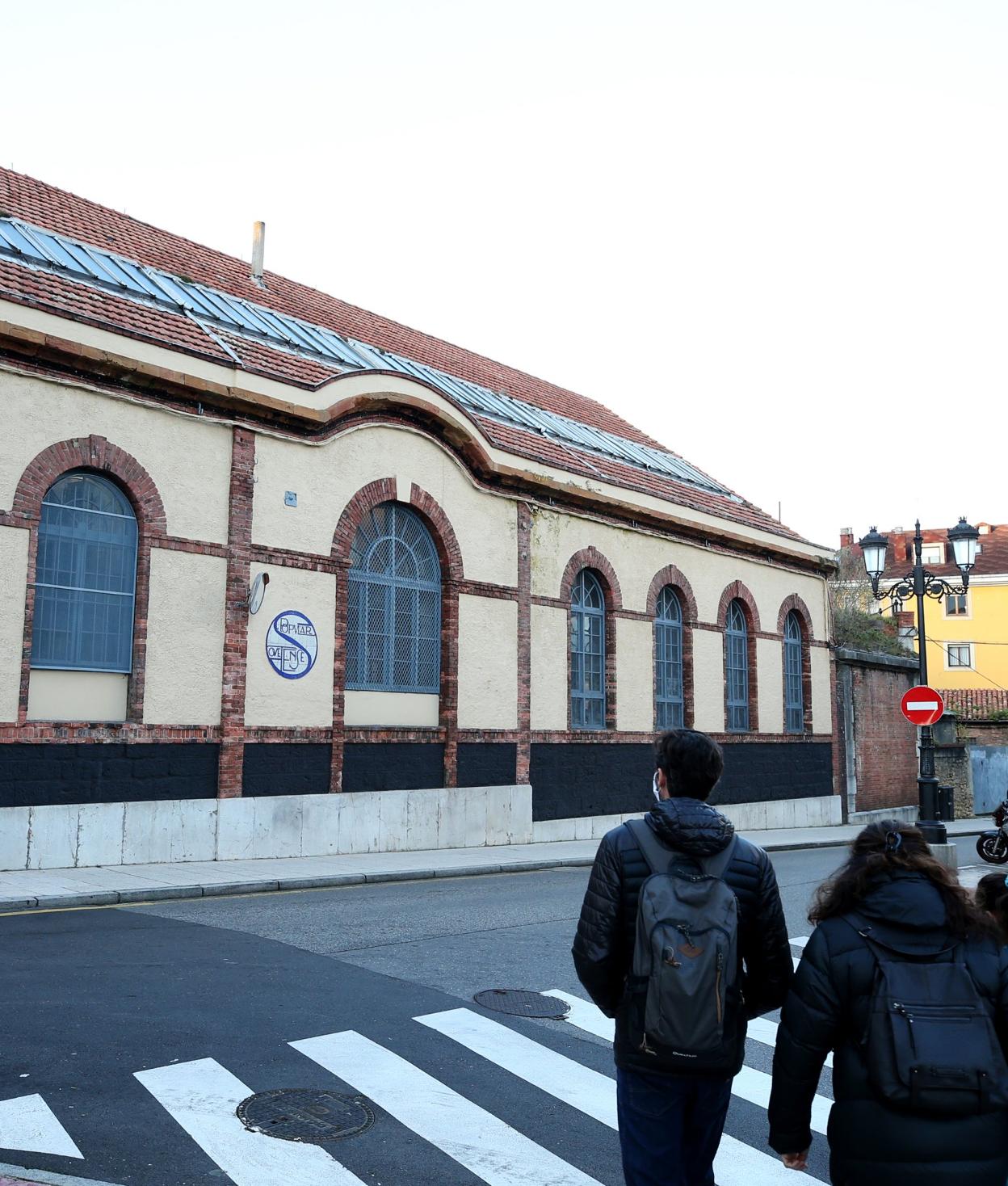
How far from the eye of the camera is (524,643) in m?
19.8

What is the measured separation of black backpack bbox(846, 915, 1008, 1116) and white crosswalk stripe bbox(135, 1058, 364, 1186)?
100 inches

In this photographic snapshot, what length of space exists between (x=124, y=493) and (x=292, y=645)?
3.14 m

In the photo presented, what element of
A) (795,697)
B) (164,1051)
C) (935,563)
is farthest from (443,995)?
(935,563)

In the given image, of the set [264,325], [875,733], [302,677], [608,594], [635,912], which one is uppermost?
[264,325]

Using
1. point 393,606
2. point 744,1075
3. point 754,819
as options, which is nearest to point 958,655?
point 754,819

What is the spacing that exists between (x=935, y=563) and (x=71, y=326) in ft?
174

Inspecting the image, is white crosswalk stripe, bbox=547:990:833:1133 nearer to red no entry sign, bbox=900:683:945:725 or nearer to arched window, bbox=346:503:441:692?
arched window, bbox=346:503:441:692

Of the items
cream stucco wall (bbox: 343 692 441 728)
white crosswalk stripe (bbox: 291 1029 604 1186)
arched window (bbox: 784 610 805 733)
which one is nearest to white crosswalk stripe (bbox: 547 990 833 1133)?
white crosswalk stripe (bbox: 291 1029 604 1186)

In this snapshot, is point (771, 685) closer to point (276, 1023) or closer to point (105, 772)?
point (105, 772)

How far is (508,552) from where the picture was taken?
19.9 metres

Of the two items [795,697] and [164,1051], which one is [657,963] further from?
[795,697]

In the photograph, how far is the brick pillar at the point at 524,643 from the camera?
19672 mm

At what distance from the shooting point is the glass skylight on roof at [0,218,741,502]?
53.6ft

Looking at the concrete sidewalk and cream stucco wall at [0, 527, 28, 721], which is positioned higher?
cream stucco wall at [0, 527, 28, 721]
